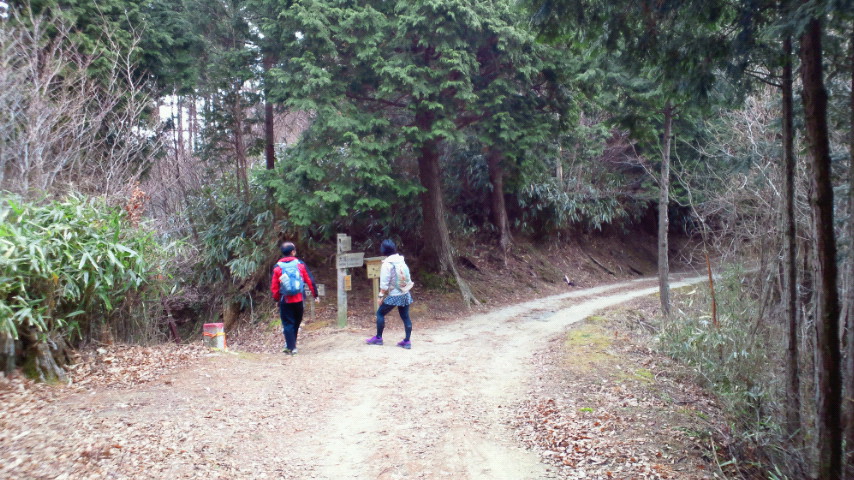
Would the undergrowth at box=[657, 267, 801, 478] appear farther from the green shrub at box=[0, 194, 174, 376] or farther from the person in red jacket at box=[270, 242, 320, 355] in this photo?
the green shrub at box=[0, 194, 174, 376]

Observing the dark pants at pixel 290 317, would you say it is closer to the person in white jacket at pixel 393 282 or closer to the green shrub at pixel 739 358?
the person in white jacket at pixel 393 282

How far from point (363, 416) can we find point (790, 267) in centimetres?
415

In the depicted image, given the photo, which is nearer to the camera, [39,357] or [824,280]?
[824,280]

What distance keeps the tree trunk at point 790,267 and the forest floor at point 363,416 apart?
68 cm

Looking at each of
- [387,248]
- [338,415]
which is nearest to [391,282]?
[387,248]

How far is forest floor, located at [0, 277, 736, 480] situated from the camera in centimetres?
426

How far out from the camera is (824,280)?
4000mm

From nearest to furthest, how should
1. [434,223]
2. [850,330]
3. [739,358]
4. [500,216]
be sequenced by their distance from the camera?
[850,330]
[739,358]
[434,223]
[500,216]

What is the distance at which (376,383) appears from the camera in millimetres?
6652

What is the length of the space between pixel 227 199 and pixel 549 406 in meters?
12.0

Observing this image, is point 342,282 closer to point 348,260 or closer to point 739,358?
point 348,260

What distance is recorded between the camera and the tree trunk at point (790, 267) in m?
4.41

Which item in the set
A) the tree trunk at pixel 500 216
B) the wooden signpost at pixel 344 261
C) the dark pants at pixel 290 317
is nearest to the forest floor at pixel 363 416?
the dark pants at pixel 290 317

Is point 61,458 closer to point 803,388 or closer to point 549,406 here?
point 549,406
